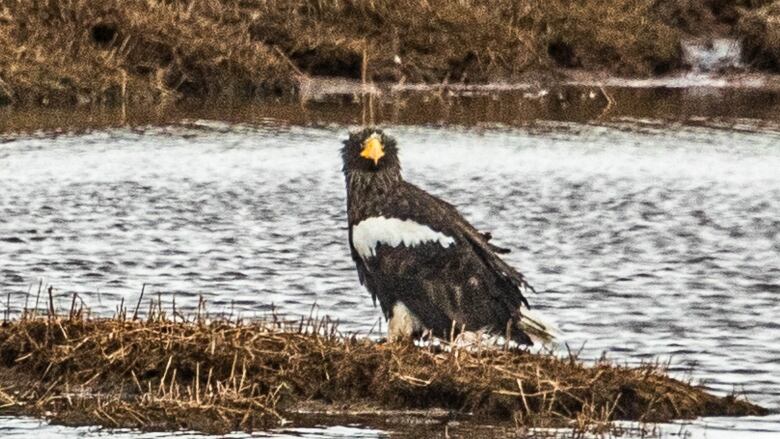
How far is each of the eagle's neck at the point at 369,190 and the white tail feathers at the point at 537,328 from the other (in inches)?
37.0

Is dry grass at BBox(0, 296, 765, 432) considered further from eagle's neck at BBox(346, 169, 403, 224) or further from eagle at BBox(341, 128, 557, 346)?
eagle's neck at BBox(346, 169, 403, 224)

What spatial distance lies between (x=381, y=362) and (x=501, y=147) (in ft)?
46.8

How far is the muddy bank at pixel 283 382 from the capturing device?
9055 mm

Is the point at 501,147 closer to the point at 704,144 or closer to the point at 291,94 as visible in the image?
the point at 704,144

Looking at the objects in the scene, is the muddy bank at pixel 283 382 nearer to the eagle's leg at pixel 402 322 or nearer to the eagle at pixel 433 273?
the eagle at pixel 433 273

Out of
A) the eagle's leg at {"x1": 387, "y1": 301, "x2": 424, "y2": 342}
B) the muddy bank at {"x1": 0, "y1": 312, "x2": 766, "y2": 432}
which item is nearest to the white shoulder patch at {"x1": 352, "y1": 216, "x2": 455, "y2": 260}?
the eagle's leg at {"x1": 387, "y1": 301, "x2": 424, "y2": 342}

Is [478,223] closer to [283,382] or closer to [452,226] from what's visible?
[452,226]

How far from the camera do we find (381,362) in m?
9.42

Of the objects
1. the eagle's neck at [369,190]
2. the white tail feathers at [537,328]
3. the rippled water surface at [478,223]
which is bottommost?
the rippled water surface at [478,223]

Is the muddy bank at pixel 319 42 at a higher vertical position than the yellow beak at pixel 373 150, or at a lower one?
lower

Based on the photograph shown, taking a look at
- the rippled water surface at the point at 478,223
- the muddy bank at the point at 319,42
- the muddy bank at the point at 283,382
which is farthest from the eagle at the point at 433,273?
the muddy bank at the point at 319,42

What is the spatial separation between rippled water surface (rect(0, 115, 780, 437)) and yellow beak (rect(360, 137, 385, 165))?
1778 millimetres

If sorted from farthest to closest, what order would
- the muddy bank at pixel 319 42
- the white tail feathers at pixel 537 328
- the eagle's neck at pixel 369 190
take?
1. the muddy bank at pixel 319 42
2. the eagle's neck at pixel 369 190
3. the white tail feathers at pixel 537 328

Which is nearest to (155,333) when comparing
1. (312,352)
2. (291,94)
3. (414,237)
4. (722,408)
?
(312,352)
